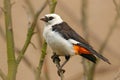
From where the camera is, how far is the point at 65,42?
2.39m

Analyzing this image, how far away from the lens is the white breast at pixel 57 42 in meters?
2.37

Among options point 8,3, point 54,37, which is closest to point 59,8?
point 54,37

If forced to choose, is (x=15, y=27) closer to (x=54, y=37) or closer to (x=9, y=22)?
(x=54, y=37)

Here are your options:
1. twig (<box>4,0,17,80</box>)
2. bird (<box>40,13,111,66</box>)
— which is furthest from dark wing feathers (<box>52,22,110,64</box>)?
twig (<box>4,0,17,80</box>)

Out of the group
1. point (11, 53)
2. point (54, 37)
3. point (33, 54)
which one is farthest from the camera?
point (33, 54)

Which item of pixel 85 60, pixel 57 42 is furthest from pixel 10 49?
pixel 85 60

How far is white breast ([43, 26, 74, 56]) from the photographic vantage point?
2371mm

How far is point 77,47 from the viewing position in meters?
2.39

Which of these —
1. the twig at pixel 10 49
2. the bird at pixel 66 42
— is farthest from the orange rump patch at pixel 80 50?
the twig at pixel 10 49

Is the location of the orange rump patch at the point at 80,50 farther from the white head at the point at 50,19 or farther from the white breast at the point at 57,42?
the white head at the point at 50,19

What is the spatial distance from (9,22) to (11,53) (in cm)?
11

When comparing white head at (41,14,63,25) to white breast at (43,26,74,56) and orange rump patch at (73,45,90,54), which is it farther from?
orange rump patch at (73,45,90,54)

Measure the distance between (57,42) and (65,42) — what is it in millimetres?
33

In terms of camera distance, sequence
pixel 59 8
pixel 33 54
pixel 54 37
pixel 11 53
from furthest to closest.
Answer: pixel 33 54 < pixel 59 8 < pixel 54 37 < pixel 11 53
